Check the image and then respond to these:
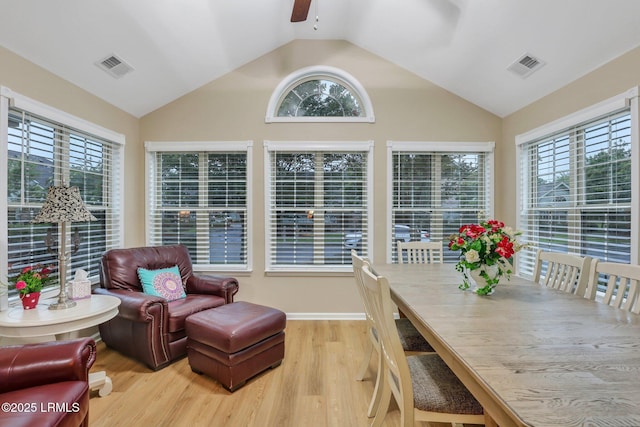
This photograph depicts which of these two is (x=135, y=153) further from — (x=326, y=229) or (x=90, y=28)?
(x=326, y=229)

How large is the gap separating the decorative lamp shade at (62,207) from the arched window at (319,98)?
2108mm

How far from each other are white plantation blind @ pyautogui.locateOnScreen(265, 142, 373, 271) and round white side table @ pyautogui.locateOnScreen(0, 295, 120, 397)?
5.93ft

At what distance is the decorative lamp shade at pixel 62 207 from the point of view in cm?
201

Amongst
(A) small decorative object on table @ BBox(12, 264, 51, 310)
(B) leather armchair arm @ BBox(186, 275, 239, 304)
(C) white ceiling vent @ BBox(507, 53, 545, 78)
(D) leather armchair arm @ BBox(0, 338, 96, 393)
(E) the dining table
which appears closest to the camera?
(E) the dining table

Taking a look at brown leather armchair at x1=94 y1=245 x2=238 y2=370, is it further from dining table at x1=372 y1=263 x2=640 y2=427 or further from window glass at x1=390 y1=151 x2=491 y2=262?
window glass at x1=390 y1=151 x2=491 y2=262

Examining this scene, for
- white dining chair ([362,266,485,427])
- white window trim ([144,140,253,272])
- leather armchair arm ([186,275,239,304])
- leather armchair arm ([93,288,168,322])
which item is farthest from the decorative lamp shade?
white dining chair ([362,266,485,427])

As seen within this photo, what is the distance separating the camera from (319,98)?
369 cm

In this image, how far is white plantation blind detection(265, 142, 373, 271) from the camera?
3.66m

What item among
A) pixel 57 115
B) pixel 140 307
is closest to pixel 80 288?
pixel 140 307

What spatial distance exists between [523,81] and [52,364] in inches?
163

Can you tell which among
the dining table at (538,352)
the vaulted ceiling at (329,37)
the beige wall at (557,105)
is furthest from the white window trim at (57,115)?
the beige wall at (557,105)

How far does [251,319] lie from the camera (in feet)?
7.67

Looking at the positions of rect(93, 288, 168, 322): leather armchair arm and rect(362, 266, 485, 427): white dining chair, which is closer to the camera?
rect(362, 266, 485, 427): white dining chair

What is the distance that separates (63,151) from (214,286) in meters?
1.84
